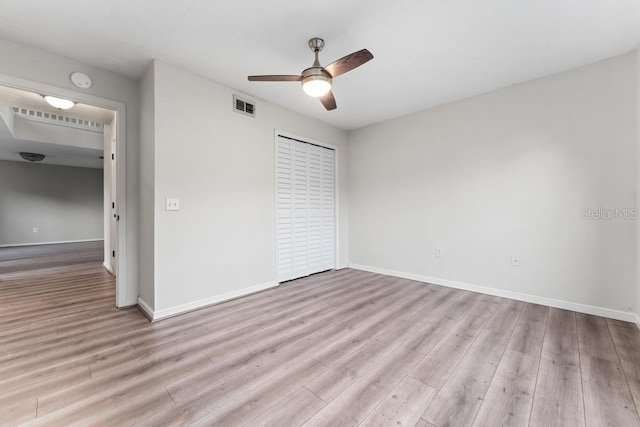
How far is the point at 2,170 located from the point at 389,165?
1056cm

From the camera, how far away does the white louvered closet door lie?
3.74 metres

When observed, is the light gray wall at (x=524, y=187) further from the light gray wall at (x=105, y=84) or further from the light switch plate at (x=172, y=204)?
the light gray wall at (x=105, y=84)

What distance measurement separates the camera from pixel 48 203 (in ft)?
26.0

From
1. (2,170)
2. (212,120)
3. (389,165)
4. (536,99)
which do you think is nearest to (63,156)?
(2,170)

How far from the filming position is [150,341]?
2096mm

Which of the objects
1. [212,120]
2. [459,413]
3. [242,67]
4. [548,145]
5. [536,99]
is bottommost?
[459,413]

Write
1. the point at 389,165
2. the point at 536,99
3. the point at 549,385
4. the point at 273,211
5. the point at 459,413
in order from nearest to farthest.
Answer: the point at 459,413 → the point at 549,385 → the point at 536,99 → the point at 273,211 → the point at 389,165

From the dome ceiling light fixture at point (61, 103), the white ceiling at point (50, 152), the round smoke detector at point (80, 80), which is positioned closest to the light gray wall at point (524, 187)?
the round smoke detector at point (80, 80)

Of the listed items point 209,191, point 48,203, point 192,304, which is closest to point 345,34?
point 209,191

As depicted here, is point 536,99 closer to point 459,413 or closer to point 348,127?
point 348,127

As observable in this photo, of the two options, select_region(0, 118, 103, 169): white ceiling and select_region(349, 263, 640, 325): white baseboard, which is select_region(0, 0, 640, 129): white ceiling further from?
select_region(0, 118, 103, 169): white ceiling

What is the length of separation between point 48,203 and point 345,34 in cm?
1034

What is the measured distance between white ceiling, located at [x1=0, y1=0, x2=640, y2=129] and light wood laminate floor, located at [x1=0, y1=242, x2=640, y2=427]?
2509 millimetres

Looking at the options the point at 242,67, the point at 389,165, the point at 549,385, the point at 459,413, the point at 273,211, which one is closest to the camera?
the point at 459,413
